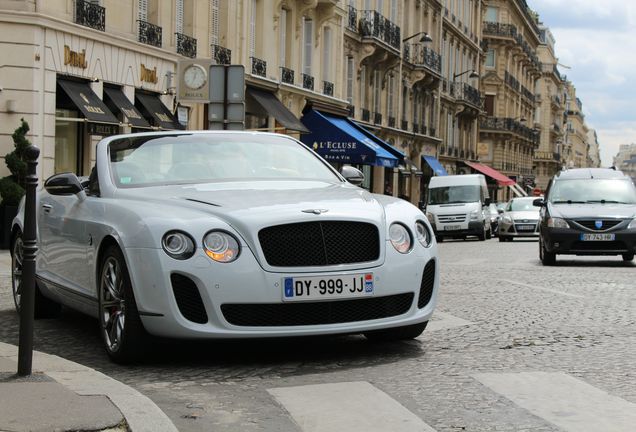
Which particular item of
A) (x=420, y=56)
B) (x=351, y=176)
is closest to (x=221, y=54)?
(x=351, y=176)

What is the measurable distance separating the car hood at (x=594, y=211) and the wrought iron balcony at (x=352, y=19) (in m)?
25.0

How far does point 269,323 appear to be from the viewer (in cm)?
662

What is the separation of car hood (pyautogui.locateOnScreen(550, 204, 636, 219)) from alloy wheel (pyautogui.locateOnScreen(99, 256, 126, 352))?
486 inches

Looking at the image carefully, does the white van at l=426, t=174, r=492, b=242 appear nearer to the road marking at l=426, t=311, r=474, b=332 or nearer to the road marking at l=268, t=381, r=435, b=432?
the road marking at l=426, t=311, r=474, b=332

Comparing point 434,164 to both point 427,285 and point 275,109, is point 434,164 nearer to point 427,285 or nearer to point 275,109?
point 275,109

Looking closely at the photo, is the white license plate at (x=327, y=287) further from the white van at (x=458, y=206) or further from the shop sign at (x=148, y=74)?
the white van at (x=458, y=206)

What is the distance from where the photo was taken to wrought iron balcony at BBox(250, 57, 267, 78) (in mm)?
32062

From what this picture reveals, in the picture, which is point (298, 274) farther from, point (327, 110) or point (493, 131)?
point (493, 131)

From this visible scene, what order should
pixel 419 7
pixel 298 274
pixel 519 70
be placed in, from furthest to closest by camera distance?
1. pixel 519 70
2. pixel 419 7
3. pixel 298 274

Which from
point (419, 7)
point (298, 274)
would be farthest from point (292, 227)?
point (419, 7)

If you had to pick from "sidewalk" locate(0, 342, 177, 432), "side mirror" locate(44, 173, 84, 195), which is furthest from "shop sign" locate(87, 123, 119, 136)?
"sidewalk" locate(0, 342, 177, 432)

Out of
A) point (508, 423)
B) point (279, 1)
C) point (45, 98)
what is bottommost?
point (508, 423)

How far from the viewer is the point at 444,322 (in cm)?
886

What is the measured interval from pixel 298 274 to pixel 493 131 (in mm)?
78879
